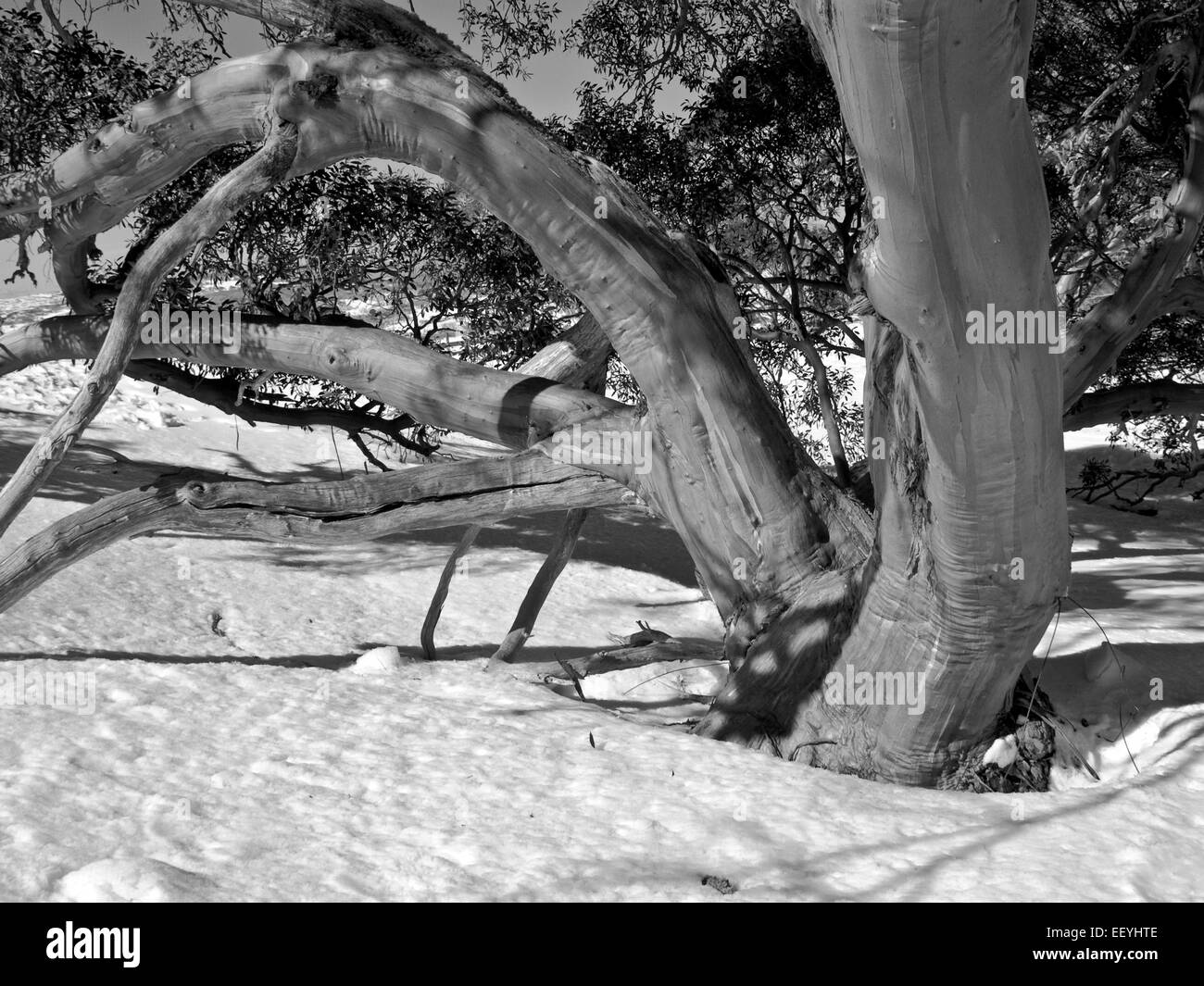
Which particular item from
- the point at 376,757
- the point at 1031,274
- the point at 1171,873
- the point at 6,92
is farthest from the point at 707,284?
the point at 6,92

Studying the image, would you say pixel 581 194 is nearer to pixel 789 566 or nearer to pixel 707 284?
pixel 707 284

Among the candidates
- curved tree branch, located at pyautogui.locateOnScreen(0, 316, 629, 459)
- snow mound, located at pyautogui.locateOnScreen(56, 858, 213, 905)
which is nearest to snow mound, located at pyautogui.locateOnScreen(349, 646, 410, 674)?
curved tree branch, located at pyautogui.locateOnScreen(0, 316, 629, 459)

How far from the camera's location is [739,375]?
4.19m

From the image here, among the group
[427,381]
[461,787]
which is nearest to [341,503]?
[427,381]

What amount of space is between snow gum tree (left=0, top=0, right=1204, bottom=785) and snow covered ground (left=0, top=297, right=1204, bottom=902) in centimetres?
47

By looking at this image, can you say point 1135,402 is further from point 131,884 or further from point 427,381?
point 131,884

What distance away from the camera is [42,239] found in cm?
616

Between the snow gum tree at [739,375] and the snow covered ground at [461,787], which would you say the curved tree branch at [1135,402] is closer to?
the snow covered ground at [461,787]

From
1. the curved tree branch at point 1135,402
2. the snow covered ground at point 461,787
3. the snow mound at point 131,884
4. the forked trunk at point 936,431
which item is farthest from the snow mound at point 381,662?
the curved tree branch at point 1135,402

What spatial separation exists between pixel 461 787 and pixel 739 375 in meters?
1.74

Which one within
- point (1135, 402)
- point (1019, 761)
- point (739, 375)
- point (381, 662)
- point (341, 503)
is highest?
point (1135, 402)

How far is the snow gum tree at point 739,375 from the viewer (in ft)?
8.07

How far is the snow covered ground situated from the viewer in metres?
2.86
